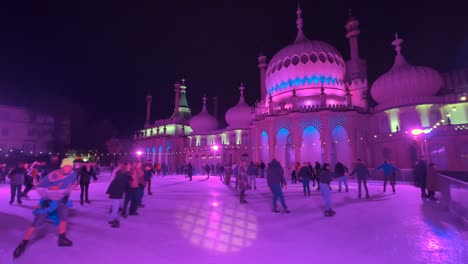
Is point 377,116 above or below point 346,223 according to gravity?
above

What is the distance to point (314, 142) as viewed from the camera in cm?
3020

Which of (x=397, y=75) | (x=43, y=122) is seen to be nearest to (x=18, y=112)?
(x=43, y=122)

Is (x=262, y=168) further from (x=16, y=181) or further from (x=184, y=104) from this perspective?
(x=184, y=104)

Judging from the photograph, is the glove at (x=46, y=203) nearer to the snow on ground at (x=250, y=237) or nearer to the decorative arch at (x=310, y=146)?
the snow on ground at (x=250, y=237)

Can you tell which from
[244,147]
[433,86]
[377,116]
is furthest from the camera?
[244,147]

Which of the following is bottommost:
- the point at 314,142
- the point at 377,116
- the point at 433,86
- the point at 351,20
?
the point at 314,142

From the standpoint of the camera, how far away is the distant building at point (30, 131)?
40938 mm

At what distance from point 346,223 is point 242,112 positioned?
37243 mm

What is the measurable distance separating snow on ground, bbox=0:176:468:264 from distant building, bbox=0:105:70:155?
3866cm

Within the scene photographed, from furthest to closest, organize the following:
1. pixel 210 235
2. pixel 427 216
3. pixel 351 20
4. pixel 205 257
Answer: pixel 351 20, pixel 427 216, pixel 210 235, pixel 205 257

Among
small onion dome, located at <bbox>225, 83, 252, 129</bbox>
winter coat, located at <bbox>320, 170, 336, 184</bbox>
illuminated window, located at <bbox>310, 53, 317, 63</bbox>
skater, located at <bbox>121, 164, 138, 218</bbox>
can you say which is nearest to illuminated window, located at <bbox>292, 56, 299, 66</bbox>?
illuminated window, located at <bbox>310, 53, 317, 63</bbox>

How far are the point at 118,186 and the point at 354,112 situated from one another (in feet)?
87.8

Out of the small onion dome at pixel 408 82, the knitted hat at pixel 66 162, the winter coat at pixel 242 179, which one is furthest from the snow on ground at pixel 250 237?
the small onion dome at pixel 408 82

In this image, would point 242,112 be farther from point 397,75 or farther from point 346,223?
point 346,223
